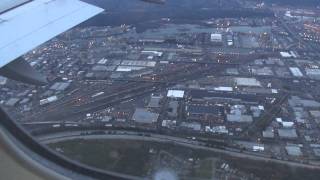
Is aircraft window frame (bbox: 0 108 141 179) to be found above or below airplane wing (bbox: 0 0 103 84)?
below

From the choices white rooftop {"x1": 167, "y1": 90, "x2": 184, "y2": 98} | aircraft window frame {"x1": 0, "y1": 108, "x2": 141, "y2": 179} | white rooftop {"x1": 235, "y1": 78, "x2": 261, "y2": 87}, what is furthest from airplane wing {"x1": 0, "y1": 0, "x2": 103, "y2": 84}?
white rooftop {"x1": 235, "y1": 78, "x2": 261, "y2": 87}

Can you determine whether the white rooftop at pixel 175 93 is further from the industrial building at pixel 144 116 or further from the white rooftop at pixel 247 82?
the white rooftop at pixel 247 82

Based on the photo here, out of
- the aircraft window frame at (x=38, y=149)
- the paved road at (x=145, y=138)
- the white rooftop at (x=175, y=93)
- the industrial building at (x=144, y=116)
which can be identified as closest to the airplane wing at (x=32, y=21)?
the aircraft window frame at (x=38, y=149)

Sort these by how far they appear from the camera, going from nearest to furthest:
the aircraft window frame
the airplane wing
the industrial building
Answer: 1. the aircraft window frame
2. the airplane wing
3. the industrial building

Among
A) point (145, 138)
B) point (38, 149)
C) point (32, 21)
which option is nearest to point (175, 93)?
point (145, 138)

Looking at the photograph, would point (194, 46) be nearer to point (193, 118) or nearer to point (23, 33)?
point (193, 118)

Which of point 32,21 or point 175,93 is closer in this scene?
point 32,21

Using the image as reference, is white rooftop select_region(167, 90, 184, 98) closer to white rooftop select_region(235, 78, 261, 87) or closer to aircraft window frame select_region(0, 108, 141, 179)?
white rooftop select_region(235, 78, 261, 87)

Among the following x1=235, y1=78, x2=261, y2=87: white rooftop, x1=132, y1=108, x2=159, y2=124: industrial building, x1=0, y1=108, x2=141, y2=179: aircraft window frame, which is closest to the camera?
x1=0, y1=108, x2=141, y2=179: aircraft window frame

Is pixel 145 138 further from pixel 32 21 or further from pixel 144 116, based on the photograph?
pixel 32 21
